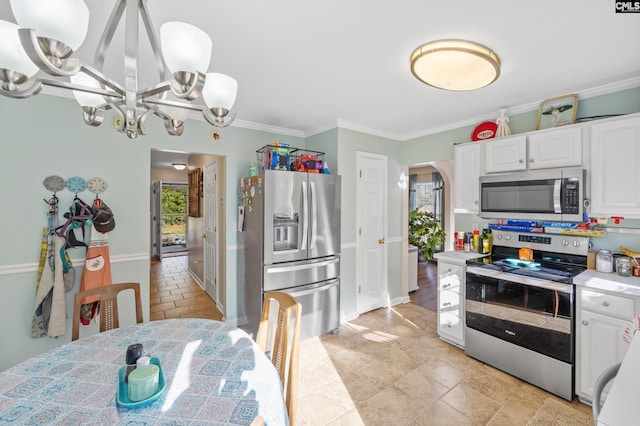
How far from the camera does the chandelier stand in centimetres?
76

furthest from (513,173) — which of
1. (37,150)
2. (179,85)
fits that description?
(37,150)

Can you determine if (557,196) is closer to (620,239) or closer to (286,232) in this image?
→ (620,239)

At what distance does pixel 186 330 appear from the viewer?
1619 mm

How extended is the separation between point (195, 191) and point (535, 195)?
5108 mm

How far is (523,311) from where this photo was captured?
231 cm

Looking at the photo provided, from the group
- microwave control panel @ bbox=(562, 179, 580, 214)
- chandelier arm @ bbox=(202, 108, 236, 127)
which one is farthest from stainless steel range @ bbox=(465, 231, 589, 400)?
chandelier arm @ bbox=(202, 108, 236, 127)

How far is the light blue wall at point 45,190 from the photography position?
7.32ft

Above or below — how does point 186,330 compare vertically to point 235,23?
below

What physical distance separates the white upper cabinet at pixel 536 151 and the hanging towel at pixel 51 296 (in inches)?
156

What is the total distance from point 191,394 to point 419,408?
1.71 meters

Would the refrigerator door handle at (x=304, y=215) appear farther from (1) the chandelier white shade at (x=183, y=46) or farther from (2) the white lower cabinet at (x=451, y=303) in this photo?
(1) the chandelier white shade at (x=183, y=46)

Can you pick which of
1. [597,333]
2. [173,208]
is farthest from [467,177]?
[173,208]

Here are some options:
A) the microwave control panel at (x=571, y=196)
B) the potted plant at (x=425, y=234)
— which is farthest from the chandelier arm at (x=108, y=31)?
the potted plant at (x=425, y=234)

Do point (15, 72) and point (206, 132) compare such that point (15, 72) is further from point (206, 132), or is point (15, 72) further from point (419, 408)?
point (419, 408)
